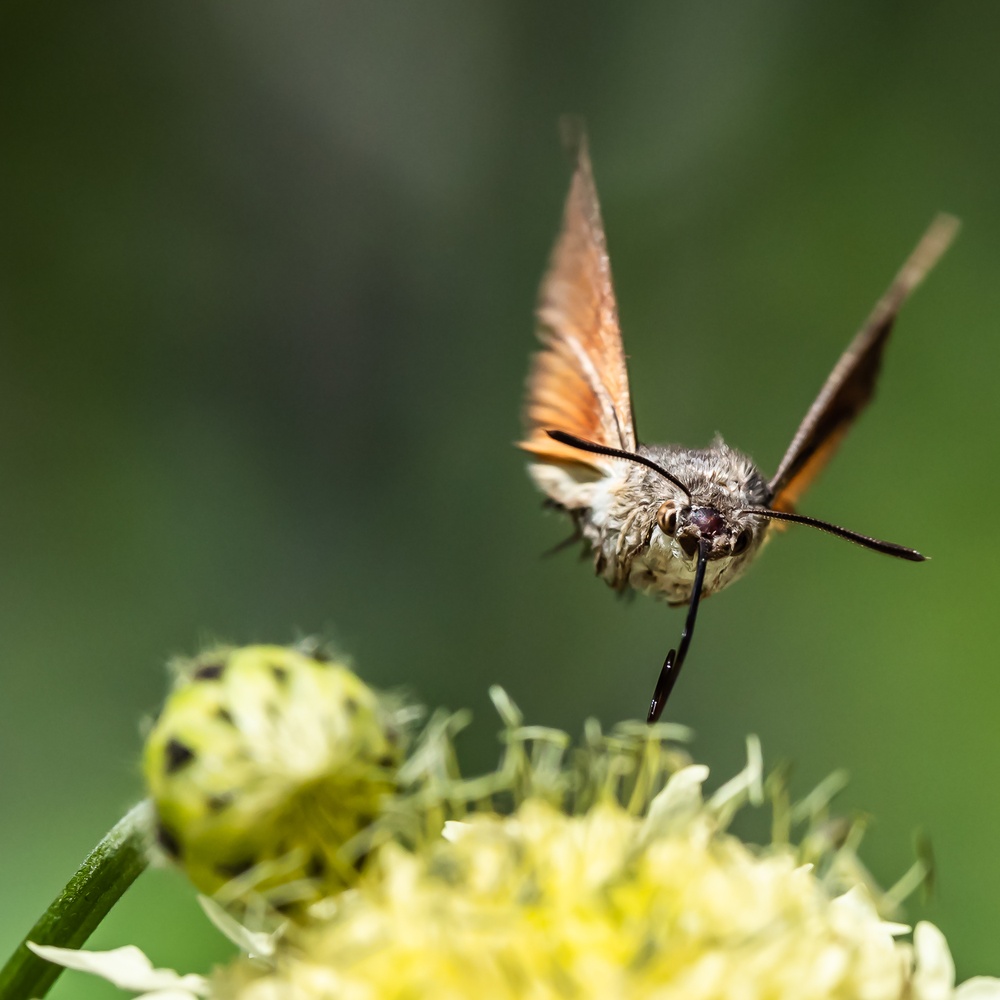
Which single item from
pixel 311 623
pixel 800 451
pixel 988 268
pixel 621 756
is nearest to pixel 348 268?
pixel 311 623

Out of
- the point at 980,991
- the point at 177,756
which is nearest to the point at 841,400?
the point at 980,991

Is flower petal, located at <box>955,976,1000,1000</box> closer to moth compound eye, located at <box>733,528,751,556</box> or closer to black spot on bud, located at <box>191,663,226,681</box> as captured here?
moth compound eye, located at <box>733,528,751,556</box>

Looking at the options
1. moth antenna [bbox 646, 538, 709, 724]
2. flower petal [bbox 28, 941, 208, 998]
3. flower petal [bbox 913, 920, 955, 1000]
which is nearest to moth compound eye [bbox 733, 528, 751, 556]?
moth antenna [bbox 646, 538, 709, 724]

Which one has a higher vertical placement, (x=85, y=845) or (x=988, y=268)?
(x=988, y=268)

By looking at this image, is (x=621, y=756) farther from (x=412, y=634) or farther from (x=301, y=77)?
(x=301, y=77)

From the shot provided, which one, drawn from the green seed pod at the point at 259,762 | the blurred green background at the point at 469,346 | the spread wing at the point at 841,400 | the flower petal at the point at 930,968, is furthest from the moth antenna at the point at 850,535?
the blurred green background at the point at 469,346

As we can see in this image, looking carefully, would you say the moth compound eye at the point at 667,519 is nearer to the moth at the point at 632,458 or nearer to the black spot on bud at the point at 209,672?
the moth at the point at 632,458

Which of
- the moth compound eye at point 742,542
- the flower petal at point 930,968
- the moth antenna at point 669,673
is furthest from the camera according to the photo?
the moth compound eye at point 742,542

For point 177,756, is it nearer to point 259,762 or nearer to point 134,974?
point 259,762
